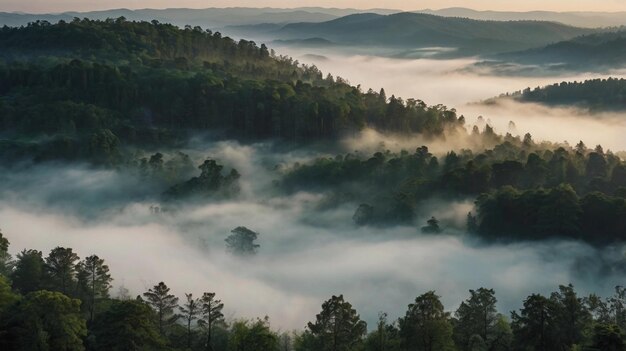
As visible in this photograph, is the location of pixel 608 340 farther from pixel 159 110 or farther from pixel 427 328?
pixel 159 110

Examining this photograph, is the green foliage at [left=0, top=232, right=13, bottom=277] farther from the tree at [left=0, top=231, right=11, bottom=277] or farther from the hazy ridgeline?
the hazy ridgeline

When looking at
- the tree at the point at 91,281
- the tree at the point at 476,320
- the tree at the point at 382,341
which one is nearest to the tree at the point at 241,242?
the tree at the point at 91,281

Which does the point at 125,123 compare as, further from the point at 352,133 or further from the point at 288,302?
the point at 288,302

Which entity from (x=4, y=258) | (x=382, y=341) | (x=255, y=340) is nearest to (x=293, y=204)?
(x=4, y=258)

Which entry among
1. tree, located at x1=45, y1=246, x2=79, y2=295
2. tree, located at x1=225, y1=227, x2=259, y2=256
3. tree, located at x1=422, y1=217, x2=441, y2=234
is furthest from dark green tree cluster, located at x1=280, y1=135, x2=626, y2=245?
tree, located at x1=45, y1=246, x2=79, y2=295

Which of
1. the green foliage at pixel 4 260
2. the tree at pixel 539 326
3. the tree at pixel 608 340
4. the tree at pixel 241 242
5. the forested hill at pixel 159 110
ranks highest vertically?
the forested hill at pixel 159 110

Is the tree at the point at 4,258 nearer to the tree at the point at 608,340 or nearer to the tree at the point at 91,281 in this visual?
the tree at the point at 91,281
